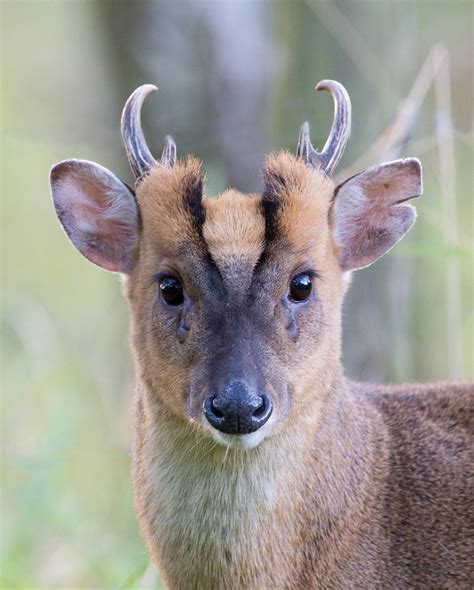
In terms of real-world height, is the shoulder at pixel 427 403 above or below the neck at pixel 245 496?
above

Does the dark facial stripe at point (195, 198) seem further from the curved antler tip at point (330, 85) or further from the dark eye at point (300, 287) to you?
the curved antler tip at point (330, 85)

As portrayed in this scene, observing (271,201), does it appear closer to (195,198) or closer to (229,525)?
(195,198)

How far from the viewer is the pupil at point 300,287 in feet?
13.6

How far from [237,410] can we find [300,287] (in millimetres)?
664

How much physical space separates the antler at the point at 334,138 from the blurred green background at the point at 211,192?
1.29 meters

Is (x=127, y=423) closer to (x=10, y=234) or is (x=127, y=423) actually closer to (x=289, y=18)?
(x=289, y=18)

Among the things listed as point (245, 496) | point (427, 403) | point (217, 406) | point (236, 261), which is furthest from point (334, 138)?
point (245, 496)

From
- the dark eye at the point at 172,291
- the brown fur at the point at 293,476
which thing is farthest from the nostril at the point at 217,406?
the dark eye at the point at 172,291

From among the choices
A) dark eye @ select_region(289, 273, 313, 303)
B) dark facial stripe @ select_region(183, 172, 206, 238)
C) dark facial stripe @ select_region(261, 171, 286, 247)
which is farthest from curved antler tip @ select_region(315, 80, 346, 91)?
dark eye @ select_region(289, 273, 313, 303)

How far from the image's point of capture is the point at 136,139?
4410 millimetres

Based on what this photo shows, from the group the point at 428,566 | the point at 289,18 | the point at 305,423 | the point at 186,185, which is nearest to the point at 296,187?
the point at 186,185

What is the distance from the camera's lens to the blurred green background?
A: 20.9 feet

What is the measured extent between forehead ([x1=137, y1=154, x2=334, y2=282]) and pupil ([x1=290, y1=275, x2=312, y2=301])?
3.1 inches

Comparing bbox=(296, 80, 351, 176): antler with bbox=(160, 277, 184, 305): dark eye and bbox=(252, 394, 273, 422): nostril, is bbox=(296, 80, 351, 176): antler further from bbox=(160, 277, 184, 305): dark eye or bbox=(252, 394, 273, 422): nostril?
bbox=(252, 394, 273, 422): nostril
